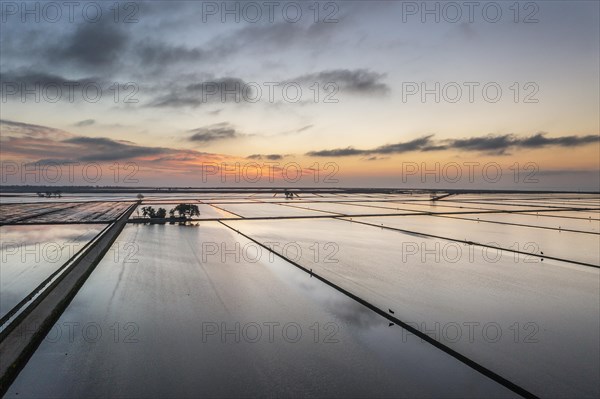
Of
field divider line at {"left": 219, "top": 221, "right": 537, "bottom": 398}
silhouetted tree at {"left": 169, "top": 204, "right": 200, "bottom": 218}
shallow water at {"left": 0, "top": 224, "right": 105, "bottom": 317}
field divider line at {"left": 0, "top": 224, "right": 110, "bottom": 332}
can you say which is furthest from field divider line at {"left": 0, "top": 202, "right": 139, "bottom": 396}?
silhouetted tree at {"left": 169, "top": 204, "right": 200, "bottom": 218}

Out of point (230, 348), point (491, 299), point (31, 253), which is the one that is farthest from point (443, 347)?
point (31, 253)

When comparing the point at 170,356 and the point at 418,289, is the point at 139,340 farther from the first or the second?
the point at 418,289

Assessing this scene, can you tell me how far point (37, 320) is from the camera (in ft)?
37.7

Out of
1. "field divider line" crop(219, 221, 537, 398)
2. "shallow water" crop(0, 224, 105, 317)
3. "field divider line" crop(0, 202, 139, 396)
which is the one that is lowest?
"field divider line" crop(219, 221, 537, 398)

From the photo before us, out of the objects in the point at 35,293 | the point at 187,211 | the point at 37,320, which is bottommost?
the point at 37,320

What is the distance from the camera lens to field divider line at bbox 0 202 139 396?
898cm

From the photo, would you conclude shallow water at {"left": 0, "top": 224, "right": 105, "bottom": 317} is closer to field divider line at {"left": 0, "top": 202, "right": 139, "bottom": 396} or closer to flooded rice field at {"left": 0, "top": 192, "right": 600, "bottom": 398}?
flooded rice field at {"left": 0, "top": 192, "right": 600, "bottom": 398}

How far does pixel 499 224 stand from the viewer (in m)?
40.9

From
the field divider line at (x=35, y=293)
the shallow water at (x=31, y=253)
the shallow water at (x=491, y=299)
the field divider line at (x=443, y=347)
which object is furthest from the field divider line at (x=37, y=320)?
the shallow water at (x=491, y=299)

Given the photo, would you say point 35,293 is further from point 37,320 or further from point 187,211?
point 187,211

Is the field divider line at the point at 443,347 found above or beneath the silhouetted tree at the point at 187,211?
beneath

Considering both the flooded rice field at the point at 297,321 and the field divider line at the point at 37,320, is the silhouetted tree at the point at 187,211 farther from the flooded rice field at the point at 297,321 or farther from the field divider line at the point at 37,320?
the field divider line at the point at 37,320

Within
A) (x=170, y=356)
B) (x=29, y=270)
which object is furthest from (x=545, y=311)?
(x=29, y=270)

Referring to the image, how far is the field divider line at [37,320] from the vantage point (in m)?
8.98
